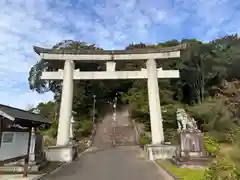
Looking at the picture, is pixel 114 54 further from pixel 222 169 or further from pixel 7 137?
pixel 222 169

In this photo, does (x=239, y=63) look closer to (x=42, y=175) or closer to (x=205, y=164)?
(x=205, y=164)

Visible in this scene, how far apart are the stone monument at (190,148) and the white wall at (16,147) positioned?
771cm

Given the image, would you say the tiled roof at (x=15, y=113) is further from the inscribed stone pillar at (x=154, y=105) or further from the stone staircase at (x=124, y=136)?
the stone staircase at (x=124, y=136)

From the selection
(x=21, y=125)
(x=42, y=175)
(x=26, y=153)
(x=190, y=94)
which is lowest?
(x=42, y=175)

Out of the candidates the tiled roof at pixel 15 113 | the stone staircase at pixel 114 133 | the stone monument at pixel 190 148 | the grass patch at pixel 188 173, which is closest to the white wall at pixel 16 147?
the tiled roof at pixel 15 113

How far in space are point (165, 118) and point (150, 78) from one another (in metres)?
11.4

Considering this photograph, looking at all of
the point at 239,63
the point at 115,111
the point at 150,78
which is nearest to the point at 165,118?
the point at 150,78

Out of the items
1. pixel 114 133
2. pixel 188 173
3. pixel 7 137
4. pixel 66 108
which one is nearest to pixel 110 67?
pixel 66 108

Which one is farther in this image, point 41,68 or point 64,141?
point 41,68

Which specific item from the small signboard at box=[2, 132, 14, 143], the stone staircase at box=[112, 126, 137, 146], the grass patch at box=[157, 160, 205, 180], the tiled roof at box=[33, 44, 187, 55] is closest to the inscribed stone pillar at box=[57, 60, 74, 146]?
the tiled roof at box=[33, 44, 187, 55]

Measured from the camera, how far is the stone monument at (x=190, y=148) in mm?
11430

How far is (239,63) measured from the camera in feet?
104

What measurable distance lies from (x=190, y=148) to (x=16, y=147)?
345 inches

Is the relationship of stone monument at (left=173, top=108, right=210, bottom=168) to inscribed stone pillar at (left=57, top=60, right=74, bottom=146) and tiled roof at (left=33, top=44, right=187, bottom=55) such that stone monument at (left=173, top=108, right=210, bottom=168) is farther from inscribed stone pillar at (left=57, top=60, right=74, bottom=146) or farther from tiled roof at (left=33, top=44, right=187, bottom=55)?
inscribed stone pillar at (left=57, top=60, right=74, bottom=146)
